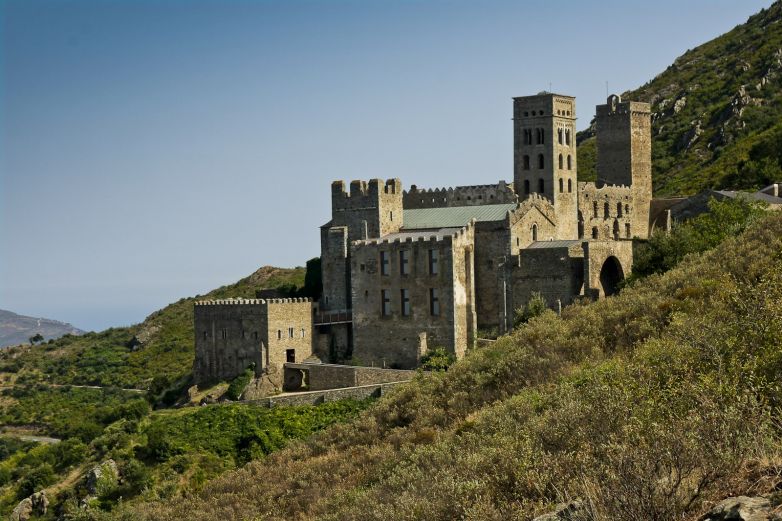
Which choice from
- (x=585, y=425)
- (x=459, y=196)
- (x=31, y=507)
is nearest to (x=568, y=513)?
(x=585, y=425)

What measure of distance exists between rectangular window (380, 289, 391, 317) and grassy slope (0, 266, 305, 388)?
102 feet

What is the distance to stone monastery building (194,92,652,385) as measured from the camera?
163ft

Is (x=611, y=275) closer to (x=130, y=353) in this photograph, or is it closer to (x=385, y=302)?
(x=385, y=302)

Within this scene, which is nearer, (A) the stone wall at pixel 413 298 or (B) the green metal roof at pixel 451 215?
(A) the stone wall at pixel 413 298

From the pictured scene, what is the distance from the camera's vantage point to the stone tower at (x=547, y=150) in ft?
201

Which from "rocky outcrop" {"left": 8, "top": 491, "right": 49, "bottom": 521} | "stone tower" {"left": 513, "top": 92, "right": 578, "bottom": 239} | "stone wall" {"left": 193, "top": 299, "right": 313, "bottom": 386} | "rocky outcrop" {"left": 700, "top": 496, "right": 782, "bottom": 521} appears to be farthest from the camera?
"stone tower" {"left": 513, "top": 92, "right": 578, "bottom": 239}

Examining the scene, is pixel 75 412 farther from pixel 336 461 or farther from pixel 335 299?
pixel 336 461

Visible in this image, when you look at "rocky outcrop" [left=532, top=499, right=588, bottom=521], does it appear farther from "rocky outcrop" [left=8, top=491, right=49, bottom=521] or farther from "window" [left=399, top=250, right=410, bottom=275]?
"rocky outcrop" [left=8, top=491, right=49, bottom=521]

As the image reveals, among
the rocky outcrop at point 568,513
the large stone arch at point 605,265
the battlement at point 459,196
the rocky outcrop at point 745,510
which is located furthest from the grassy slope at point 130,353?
the rocky outcrop at point 745,510

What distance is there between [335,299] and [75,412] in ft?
98.2

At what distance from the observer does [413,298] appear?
166ft

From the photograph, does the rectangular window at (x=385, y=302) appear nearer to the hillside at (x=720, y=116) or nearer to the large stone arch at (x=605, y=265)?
the large stone arch at (x=605, y=265)

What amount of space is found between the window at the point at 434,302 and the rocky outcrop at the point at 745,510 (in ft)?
118

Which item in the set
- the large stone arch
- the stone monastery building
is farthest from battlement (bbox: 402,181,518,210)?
the large stone arch
